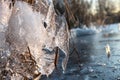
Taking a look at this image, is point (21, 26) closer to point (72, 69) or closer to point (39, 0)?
point (39, 0)

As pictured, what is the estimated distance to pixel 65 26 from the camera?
4.49 meters

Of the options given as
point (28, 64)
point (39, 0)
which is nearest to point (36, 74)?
point (28, 64)

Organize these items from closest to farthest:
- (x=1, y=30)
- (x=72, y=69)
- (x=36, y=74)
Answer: (x=1, y=30) → (x=36, y=74) → (x=72, y=69)

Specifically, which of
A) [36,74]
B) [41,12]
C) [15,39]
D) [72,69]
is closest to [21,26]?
[15,39]

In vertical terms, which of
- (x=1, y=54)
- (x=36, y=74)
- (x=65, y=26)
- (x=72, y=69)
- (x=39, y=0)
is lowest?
(x=72, y=69)

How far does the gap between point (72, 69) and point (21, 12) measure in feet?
13.6

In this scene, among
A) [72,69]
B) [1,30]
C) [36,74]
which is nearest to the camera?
[1,30]

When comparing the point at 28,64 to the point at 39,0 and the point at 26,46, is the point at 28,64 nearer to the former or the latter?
the point at 26,46

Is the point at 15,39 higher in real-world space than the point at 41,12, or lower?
lower

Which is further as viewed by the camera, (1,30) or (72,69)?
(72,69)

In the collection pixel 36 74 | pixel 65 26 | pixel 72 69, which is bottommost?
pixel 72 69

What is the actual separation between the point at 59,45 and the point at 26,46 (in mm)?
580

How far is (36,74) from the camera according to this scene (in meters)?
4.23

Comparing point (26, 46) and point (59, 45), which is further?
point (59, 45)
